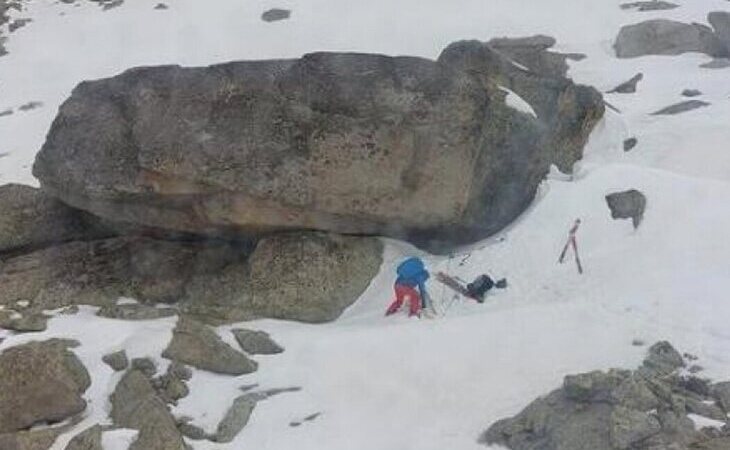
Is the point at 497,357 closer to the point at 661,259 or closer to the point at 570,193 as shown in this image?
the point at 661,259

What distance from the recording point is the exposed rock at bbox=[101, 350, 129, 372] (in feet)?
55.8

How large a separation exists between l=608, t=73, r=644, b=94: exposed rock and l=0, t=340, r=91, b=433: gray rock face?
2152 cm

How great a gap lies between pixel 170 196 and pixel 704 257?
39.8ft

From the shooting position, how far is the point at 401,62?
20984 millimetres

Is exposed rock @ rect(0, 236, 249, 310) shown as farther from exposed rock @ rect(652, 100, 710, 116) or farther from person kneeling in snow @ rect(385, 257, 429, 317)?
exposed rock @ rect(652, 100, 710, 116)

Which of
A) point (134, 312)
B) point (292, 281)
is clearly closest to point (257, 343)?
point (292, 281)

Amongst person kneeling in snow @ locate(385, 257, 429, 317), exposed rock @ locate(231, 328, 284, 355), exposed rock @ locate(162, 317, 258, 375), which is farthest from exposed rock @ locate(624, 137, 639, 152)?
exposed rock @ locate(162, 317, 258, 375)

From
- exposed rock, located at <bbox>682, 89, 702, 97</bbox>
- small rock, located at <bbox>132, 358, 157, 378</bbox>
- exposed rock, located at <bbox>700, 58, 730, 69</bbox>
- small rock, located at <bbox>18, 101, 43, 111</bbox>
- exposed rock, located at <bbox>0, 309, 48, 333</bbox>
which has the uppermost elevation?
exposed rock, located at <bbox>700, 58, 730, 69</bbox>

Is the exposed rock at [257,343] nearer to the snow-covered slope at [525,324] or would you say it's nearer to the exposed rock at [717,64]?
the snow-covered slope at [525,324]

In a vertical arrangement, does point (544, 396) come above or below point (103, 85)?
below

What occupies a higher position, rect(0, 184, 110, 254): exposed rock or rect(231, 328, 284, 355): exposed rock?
rect(0, 184, 110, 254): exposed rock

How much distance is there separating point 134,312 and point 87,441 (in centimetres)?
471

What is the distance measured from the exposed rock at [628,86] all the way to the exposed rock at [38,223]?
18.4 m

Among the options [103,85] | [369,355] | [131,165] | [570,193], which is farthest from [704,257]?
[103,85]
